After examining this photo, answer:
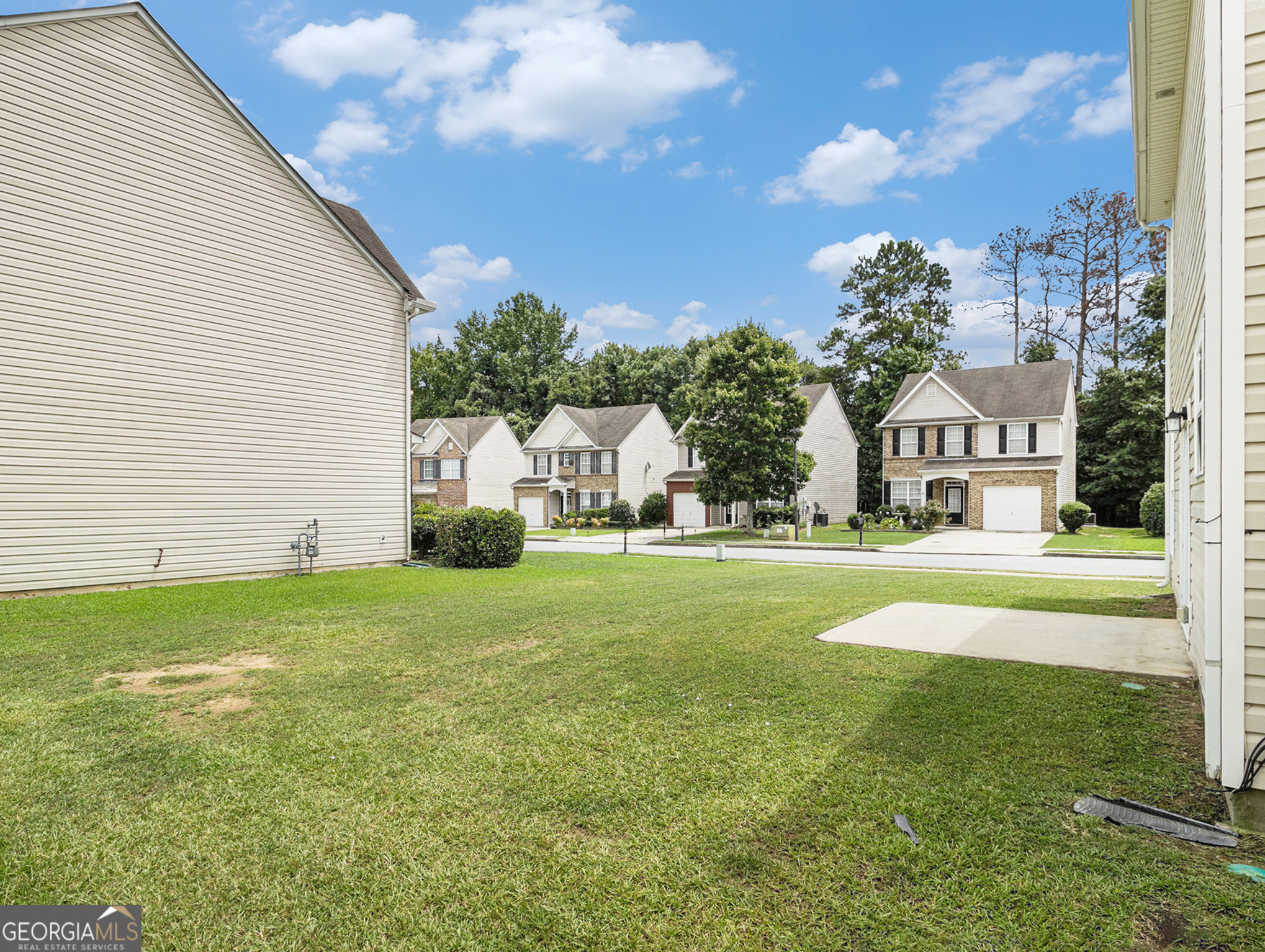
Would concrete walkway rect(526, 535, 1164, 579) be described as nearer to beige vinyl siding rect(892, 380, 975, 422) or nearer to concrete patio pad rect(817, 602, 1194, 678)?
concrete patio pad rect(817, 602, 1194, 678)

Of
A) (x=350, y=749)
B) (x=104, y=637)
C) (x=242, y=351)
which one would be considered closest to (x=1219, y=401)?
(x=350, y=749)

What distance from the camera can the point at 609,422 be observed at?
43.5 meters

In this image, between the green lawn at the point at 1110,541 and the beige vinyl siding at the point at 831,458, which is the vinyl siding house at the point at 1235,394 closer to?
the green lawn at the point at 1110,541

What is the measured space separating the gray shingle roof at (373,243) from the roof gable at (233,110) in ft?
0.06

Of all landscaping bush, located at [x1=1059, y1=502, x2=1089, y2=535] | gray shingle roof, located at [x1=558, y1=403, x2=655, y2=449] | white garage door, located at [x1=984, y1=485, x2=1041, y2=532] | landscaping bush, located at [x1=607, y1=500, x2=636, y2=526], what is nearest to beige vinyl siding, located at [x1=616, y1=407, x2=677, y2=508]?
gray shingle roof, located at [x1=558, y1=403, x2=655, y2=449]

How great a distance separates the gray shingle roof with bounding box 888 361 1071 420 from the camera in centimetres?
3247

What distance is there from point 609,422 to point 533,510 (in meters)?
7.78

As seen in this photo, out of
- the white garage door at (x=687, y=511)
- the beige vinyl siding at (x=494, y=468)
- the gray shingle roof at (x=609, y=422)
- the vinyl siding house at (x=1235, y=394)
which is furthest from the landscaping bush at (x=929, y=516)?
the vinyl siding house at (x=1235, y=394)

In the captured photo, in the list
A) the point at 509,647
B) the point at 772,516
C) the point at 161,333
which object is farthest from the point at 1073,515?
the point at 161,333

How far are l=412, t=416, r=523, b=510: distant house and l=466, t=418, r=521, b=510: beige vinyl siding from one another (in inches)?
1.6

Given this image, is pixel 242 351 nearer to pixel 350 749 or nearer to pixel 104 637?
pixel 104 637

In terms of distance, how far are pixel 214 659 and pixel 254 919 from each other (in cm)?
487

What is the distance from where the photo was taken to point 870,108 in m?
28.2

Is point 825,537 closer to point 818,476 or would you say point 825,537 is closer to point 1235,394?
point 818,476
